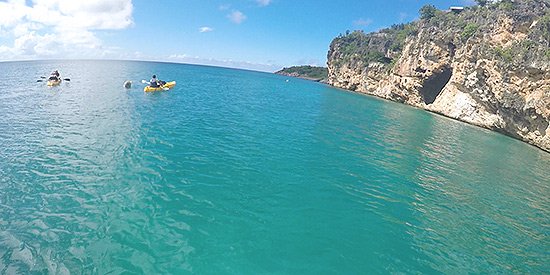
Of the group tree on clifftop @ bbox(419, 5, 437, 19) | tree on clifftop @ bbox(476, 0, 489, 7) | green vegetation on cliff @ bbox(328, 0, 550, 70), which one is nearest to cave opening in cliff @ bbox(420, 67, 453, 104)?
green vegetation on cliff @ bbox(328, 0, 550, 70)

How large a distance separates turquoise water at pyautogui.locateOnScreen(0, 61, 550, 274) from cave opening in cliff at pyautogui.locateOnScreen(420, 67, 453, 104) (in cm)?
3790

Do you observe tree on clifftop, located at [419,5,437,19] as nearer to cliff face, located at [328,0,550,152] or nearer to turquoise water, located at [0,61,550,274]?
cliff face, located at [328,0,550,152]

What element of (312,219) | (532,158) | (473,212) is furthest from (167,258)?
(532,158)

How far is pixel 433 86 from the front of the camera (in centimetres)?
6347

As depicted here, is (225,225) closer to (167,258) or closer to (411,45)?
(167,258)

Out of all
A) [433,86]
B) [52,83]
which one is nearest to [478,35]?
[433,86]

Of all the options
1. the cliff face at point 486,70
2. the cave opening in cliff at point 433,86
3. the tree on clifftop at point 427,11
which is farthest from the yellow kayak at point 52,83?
the tree on clifftop at point 427,11

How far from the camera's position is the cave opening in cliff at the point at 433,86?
61.9 meters

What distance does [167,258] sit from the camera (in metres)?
9.39

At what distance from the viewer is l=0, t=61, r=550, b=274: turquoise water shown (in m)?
9.77

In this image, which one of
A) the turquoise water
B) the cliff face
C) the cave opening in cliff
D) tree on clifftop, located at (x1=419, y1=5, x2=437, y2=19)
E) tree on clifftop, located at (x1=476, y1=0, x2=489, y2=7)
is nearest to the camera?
the turquoise water

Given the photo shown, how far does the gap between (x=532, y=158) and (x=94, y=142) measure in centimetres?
3720

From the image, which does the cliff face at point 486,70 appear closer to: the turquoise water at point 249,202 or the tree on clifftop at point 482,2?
the tree on clifftop at point 482,2

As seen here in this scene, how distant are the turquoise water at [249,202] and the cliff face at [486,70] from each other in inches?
470
